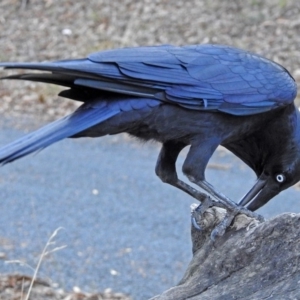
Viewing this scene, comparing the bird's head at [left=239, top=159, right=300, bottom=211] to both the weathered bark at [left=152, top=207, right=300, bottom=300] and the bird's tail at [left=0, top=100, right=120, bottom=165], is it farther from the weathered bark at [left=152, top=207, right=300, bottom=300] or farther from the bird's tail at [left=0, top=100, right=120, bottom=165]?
the bird's tail at [left=0, top=100, right=120, bottom=165]

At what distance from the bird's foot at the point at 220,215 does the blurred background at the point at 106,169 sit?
83.2 inches

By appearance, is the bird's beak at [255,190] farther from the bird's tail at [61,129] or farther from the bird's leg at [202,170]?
the bird's tail at [61,129]

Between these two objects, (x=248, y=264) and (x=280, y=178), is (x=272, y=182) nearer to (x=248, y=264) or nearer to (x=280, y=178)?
(x=280, y=178)

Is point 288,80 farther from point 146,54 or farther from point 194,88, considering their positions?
point 146,54

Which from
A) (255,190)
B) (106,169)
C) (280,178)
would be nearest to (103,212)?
(106,169)

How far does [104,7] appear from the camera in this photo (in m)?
13.7

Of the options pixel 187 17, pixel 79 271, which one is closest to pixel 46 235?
pixel 79 271

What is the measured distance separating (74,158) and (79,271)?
340 centimetres

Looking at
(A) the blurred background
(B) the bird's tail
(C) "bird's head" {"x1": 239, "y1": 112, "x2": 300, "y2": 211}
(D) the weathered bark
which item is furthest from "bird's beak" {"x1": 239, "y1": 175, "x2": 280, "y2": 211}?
(A) the blurred background

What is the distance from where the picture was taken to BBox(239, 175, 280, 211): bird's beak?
163 inches

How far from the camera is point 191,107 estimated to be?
3822 millimetres

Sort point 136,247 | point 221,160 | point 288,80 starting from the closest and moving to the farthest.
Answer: point 288,80, point 136,247, point 221,160

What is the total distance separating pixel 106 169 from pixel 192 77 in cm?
524

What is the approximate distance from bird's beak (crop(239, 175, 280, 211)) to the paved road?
2.02 metres
